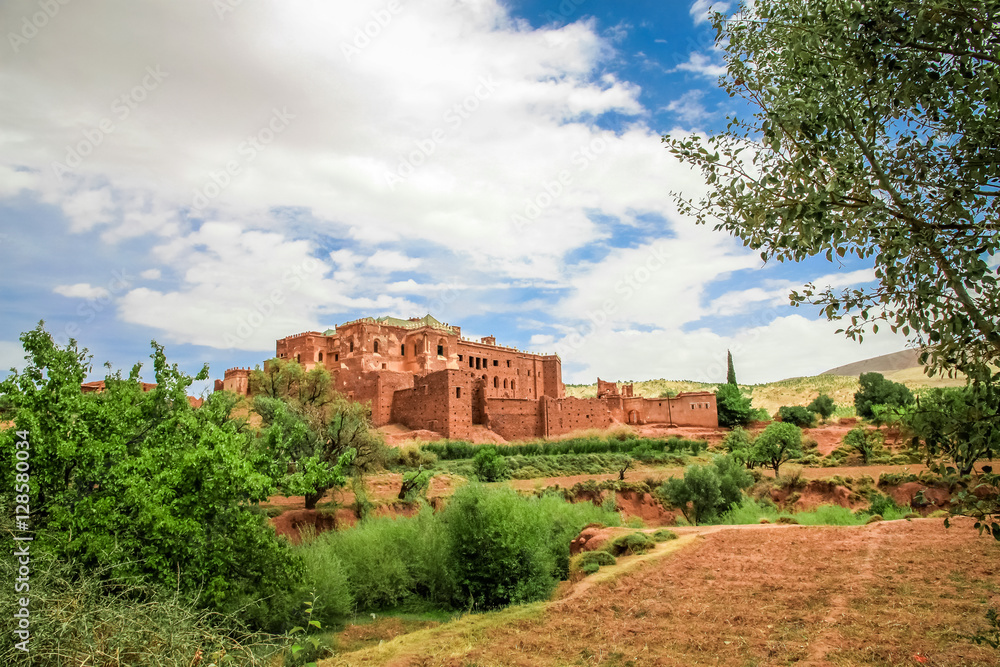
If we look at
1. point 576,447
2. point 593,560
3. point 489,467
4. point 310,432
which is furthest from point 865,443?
point 310,432

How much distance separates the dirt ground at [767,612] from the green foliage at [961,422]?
15.5ft

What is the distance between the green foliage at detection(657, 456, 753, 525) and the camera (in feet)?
81.0

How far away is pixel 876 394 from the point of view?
4834cm

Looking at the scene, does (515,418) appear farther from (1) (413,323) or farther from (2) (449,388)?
(1) (413,323)

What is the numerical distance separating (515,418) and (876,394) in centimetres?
2771

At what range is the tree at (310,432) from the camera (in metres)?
12.4

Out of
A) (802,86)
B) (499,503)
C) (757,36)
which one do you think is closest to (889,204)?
(802,86)

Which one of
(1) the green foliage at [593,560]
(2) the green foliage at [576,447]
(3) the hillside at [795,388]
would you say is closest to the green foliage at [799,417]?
(2) the green foliage at [576,447]

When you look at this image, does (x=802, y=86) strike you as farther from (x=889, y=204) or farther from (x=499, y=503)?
(x=499, y=503)

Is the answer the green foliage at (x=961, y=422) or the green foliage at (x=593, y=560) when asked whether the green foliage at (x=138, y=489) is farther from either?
the green foliage at (x=961, y=422)

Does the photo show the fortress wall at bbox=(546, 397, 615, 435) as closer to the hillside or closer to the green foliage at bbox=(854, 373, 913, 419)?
the green foliage at bbox=(854, 373, 913, 419)

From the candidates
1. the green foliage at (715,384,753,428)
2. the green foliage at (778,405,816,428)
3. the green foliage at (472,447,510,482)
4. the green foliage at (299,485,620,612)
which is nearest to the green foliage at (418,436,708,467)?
the green foliage at (472,447,510,482)

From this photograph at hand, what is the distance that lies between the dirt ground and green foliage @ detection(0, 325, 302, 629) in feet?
8.20

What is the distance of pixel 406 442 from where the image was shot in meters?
37.8
